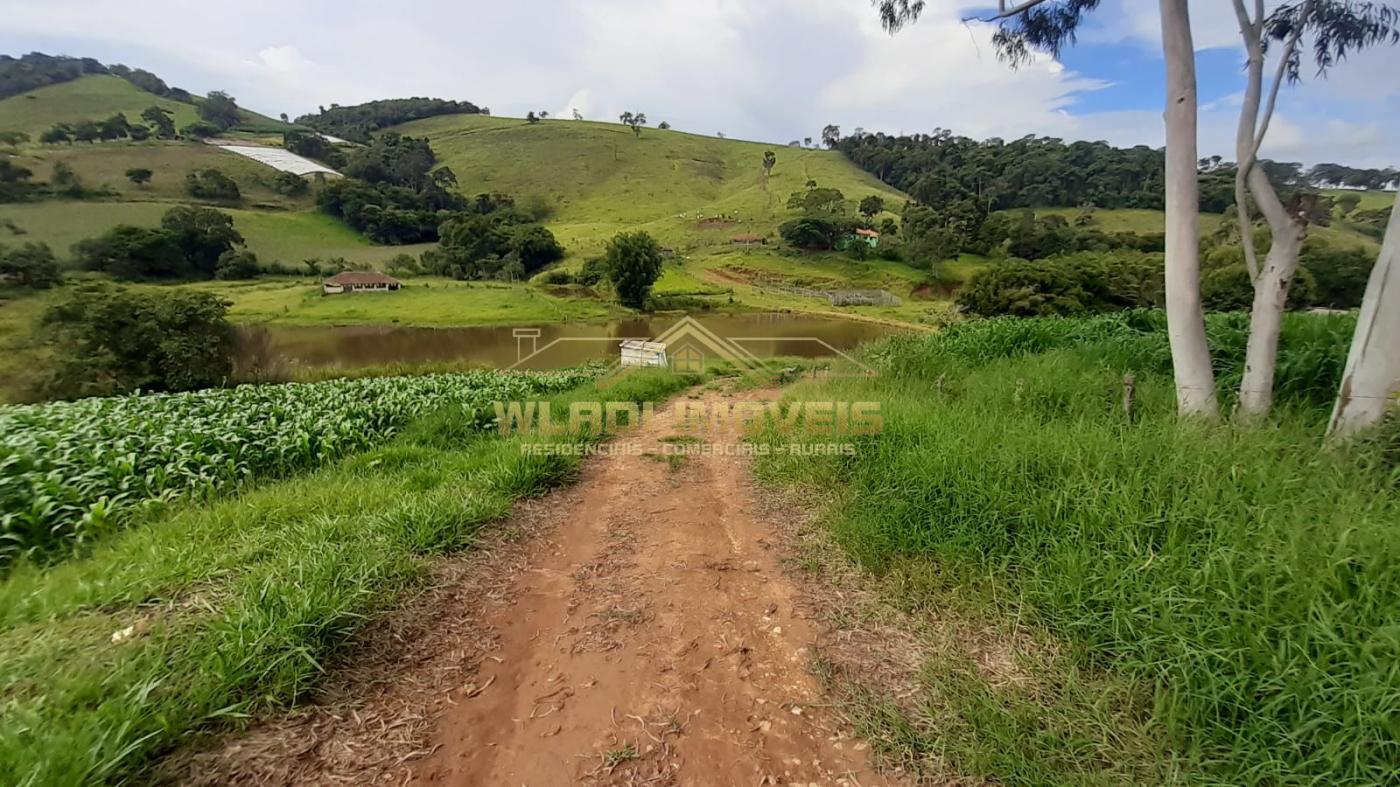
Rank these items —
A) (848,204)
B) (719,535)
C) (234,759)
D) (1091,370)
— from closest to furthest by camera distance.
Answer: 1. (234,759)
2. (719,535)
3. (1091,370)
4. (848,204)

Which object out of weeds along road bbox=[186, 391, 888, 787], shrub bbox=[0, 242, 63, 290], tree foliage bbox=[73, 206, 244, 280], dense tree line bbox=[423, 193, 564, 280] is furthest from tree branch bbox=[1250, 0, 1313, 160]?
tree foliage bbox=[73, 206, 244, 280]

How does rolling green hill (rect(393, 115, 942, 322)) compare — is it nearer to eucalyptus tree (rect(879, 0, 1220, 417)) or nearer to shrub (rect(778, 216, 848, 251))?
shrub (rect(778, 216, 848, 251))

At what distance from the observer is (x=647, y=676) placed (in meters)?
2.45

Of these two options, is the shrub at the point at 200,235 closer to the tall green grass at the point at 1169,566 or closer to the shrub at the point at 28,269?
the shrub at the point at 28,269

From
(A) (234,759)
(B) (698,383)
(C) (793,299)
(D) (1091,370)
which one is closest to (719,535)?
(A) (234,759)

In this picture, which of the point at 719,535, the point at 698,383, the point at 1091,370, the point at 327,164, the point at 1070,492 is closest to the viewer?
the point at 1070,492

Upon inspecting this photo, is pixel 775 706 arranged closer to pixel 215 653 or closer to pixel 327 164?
pixel 215 653

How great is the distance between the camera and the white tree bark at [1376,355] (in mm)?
3309

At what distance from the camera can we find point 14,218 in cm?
4644

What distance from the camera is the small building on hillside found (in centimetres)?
4169

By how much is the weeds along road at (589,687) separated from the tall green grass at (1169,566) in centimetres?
66

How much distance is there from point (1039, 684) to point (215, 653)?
3316mm

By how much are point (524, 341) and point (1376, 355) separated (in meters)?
30.9

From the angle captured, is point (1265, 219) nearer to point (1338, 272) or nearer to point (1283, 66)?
point (1283, 66)
